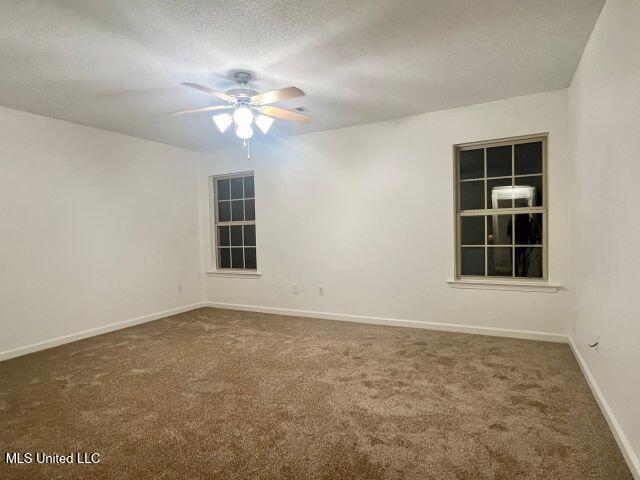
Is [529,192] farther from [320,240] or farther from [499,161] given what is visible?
[320,240]

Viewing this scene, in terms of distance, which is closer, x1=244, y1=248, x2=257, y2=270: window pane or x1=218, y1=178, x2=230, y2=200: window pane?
x1=244, y1=248, x2=257, y2=270: window pane

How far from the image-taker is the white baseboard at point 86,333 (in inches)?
145

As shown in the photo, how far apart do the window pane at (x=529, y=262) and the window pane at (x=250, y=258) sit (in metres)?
3.65

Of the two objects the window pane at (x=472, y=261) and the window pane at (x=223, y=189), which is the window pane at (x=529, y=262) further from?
the window pane at (x=223, y=189)

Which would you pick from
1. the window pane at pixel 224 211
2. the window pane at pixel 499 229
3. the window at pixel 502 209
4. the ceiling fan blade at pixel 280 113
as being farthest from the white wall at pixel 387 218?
the ceiling fan blade at pixel 280 113

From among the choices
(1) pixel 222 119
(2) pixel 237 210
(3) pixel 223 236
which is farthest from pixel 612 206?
(3) pixel 223 236

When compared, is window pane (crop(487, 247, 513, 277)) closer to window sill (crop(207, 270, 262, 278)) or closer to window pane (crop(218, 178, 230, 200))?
window sill (crop(207, 270, 262, 278))

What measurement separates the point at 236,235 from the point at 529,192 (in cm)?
413

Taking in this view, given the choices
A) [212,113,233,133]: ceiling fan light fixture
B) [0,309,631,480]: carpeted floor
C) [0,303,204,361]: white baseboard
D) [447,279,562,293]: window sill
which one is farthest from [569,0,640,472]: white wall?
[0,303,204,361]: white baseboard

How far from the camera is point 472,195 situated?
423 cm

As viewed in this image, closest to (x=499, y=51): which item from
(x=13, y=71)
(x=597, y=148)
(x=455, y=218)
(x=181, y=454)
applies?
(x=597, y=148)

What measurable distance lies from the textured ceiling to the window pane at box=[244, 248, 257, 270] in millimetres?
2477

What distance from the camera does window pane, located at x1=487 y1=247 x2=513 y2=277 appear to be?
4.08 metres

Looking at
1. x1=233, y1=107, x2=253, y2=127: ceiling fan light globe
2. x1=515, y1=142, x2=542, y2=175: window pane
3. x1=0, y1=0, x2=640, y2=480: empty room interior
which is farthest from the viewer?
x1=515, y1=142, x2=542, y2=175: window pane
